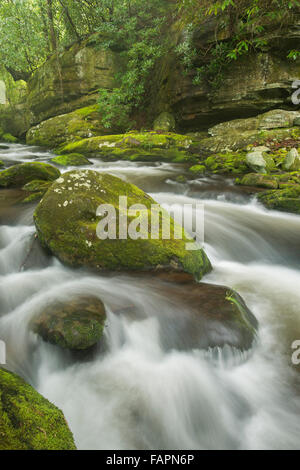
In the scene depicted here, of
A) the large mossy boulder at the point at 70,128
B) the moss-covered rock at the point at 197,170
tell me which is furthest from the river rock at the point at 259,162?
the large mossy boulder at the point at 70,128

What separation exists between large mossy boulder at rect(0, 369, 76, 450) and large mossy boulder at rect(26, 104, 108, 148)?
511 inches

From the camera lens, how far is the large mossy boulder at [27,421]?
3.89ft

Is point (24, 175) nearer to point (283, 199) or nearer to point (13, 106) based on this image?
point (283, 199)

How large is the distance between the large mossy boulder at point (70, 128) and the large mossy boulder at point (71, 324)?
12054mm

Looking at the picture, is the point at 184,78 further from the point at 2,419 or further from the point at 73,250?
the point at 2,419

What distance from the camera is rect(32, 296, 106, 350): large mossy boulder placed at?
215cm

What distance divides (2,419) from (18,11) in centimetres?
2116

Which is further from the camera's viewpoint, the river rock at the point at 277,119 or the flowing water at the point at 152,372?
the river rock at the point at 277,119

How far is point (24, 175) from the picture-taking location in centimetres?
626

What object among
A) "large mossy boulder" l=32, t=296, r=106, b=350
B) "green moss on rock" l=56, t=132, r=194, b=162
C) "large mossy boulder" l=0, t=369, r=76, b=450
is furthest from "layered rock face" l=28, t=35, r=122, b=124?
"large mossy boulder" l=0, t=369, r=76, b=450

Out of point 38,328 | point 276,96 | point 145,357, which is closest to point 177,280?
point 145,357

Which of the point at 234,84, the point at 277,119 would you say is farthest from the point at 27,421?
the point at 234,84

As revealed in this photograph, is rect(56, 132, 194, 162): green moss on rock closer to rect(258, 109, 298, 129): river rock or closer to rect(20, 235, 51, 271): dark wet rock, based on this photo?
rect(258, 109, 298, 129): river rock

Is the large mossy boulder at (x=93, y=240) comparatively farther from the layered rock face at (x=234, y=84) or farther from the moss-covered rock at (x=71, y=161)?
the layered rock face at (x=234, y=84)
